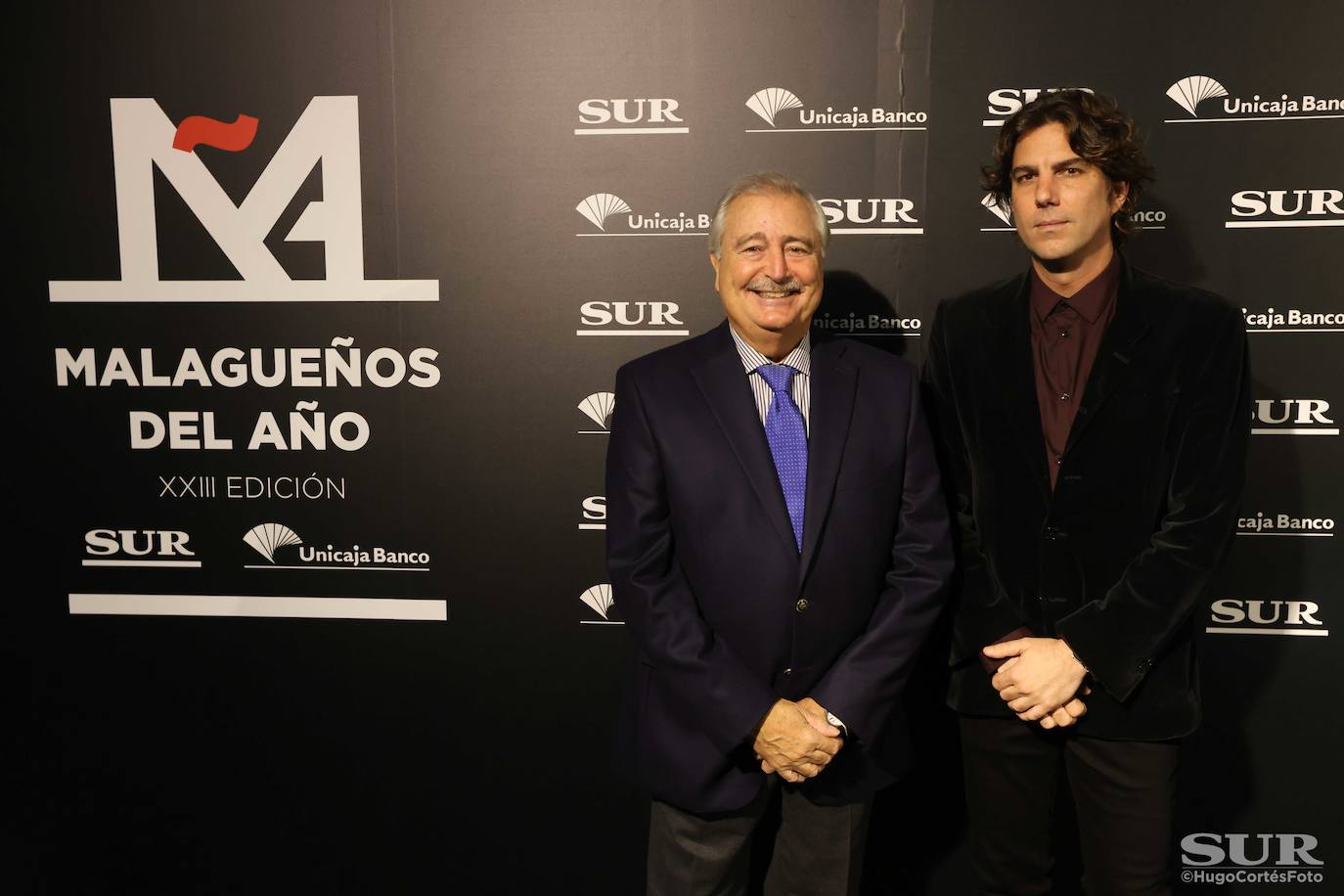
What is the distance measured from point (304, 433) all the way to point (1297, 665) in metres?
2.56

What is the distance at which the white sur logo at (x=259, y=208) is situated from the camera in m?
2.53

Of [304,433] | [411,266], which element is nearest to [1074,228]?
[411,266]

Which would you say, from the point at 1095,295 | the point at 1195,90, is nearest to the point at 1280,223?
the point at 1195,90

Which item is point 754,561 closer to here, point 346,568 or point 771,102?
point 771,102

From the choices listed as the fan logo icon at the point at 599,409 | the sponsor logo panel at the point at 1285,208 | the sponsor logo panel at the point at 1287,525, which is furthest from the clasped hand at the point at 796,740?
the sponsor logo panel at the point at 1285,208

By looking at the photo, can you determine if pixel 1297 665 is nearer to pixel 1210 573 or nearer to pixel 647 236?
pixel 1210 573

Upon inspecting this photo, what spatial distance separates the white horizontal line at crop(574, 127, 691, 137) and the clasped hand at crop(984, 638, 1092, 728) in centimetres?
140

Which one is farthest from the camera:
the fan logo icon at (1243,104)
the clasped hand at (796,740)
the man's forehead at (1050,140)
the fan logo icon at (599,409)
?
the fan logo icon at (599,409)

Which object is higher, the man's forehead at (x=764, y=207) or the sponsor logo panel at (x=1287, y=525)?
the man's forehead at (x=764, y=207)

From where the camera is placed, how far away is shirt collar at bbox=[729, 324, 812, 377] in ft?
6.29

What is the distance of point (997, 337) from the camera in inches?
77.5

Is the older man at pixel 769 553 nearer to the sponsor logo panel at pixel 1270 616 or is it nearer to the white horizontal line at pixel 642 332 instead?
the white horizontal line at pixel 642 332

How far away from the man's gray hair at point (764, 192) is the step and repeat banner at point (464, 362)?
600 mm

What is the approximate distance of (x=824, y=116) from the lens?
7.95 feet
